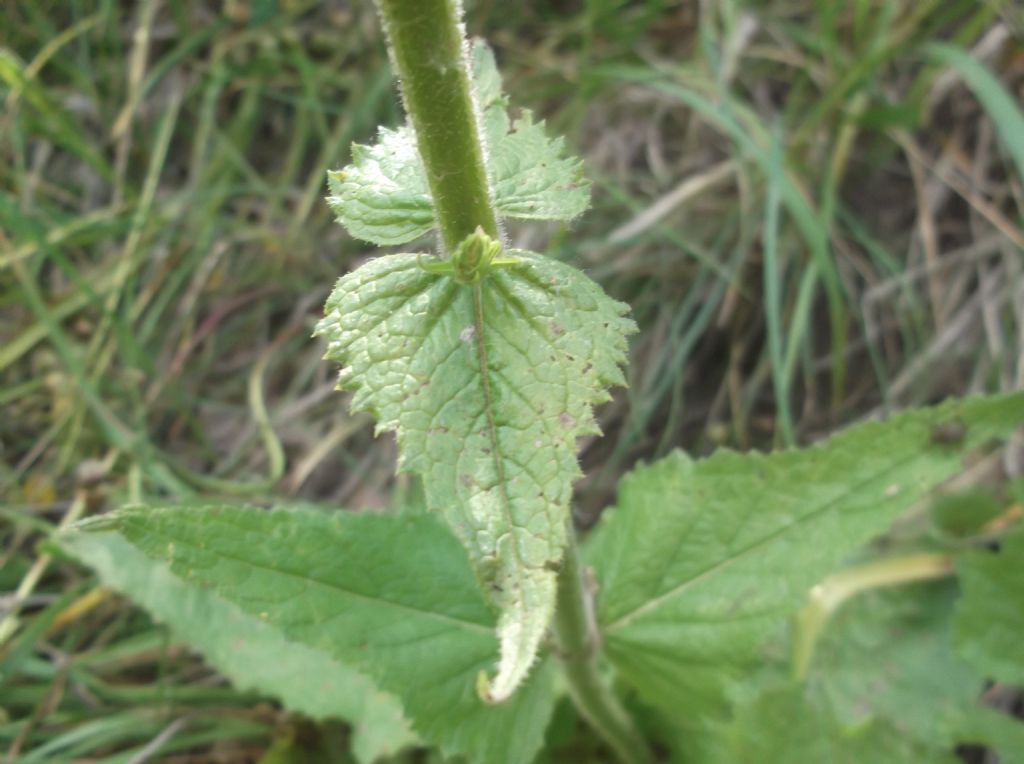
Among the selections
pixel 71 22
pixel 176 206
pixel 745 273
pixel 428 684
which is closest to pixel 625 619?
pixel 428 684

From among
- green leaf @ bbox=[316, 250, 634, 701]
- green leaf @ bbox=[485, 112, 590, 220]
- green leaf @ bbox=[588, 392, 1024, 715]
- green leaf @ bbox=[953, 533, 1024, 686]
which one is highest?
green leaf @ bbox=[485, 112, 590, 220]

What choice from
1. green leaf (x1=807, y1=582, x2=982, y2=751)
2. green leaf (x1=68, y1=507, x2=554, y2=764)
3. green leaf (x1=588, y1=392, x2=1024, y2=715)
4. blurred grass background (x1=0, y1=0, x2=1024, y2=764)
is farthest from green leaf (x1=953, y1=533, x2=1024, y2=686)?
green leaf (x1=68, y1=507, x2=554, y2=764)

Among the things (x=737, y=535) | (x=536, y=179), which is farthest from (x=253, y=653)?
(x=536, y=179)

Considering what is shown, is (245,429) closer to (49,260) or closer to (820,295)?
(49,260)

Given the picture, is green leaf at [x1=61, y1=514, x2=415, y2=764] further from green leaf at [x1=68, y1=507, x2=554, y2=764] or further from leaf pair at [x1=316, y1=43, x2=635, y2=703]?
leaf pair at [x1=316, y1=43, x2=635, y2=703]

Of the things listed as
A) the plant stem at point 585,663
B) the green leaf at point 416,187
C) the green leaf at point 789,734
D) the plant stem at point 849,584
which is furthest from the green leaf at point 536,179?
the plant stem at point 849,584

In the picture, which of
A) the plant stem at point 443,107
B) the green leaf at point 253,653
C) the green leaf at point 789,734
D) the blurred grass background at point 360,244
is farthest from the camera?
the blurred grass background at point 360,244

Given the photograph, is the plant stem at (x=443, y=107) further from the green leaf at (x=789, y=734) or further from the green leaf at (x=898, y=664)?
the green leaf at (x=898, y=664)

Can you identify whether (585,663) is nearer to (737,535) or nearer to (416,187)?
(737,535)
